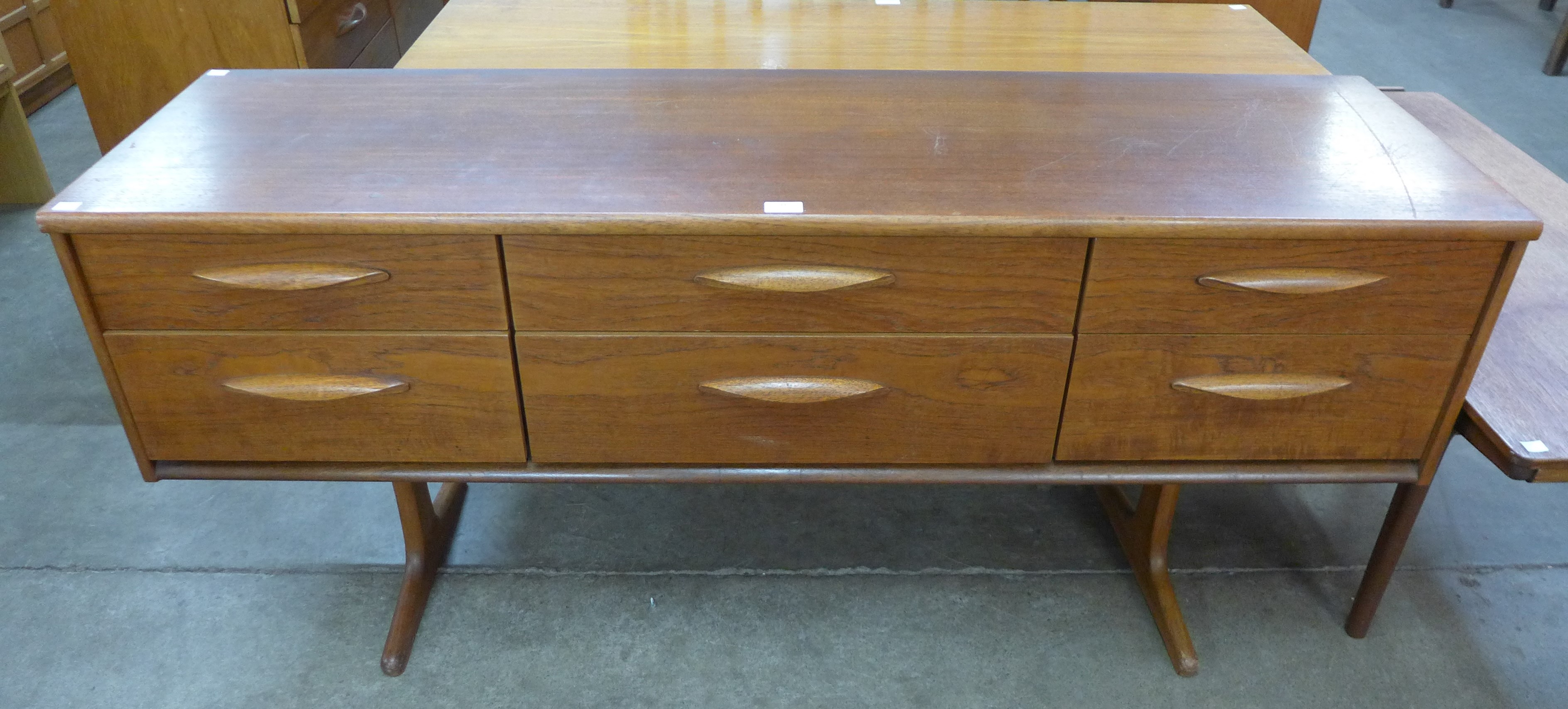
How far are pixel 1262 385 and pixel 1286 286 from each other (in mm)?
133

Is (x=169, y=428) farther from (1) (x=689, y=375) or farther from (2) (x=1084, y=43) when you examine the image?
(2) (x=1084, y=43)

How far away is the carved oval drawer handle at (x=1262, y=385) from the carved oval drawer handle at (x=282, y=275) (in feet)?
2.91

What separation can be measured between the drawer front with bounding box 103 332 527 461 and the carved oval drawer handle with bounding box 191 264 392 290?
2.9 inches

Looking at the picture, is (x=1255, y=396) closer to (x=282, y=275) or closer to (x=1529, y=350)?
(x=1529, y=350)

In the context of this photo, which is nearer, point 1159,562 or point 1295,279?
point 1295,279

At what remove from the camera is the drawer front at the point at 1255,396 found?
1.16 metres

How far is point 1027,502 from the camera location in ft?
5.92

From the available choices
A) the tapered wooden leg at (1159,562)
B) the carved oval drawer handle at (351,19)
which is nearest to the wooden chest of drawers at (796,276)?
the tapered wooden leg at (1159,562)

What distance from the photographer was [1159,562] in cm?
159

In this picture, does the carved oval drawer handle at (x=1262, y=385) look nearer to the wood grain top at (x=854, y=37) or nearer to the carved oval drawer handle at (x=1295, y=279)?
the carved oval drawer handle at (x=1295, y=279)

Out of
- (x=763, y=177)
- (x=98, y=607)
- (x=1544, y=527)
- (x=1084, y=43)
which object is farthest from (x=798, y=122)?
(x=1544, y=527)

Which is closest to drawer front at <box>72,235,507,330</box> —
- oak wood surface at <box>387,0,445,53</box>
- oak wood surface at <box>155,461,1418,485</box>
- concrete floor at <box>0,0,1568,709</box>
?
oak wood surface at <box>155,461,1418,485</box>

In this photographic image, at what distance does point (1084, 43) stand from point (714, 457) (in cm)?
98

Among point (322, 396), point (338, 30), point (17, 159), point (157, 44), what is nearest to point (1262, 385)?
point (322, 396)
